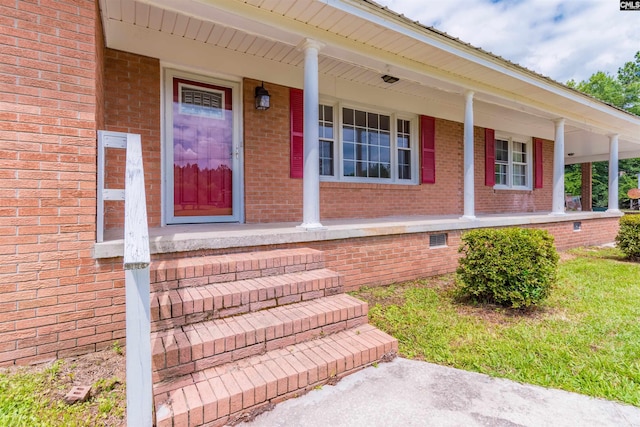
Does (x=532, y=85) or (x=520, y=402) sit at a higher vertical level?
(x=532, y=85)

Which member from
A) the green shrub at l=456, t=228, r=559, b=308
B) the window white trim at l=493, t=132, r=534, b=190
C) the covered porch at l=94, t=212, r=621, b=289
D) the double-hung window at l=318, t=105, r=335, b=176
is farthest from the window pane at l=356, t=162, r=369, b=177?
the window white trim at l=493, t=132, r=534, b=190

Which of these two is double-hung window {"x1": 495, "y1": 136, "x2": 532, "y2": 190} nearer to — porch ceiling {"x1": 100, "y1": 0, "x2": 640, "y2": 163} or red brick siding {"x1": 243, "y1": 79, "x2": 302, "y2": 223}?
porch ceiling {"x1": 100, "y1": 0, "x2": 640, "y2": 163}

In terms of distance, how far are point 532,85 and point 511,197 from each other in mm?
4004

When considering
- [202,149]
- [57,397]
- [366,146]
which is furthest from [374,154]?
[57,397]

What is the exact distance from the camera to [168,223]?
4.50 m

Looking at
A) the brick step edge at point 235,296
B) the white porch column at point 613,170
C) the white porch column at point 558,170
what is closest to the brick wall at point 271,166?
the white porch column at point 558,170

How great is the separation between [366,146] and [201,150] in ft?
10.7

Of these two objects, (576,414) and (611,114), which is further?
(611,114)

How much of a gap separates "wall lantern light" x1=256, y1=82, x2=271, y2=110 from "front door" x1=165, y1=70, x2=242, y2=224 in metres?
0.31

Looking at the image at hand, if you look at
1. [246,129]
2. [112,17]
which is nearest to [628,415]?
[246,129]

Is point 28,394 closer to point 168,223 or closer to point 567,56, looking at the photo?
point 168,223

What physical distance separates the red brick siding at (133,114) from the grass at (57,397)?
1.95 metres

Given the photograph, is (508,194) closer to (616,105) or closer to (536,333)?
(536,333)

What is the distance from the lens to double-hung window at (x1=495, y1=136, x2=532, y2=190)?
9.02 meters
